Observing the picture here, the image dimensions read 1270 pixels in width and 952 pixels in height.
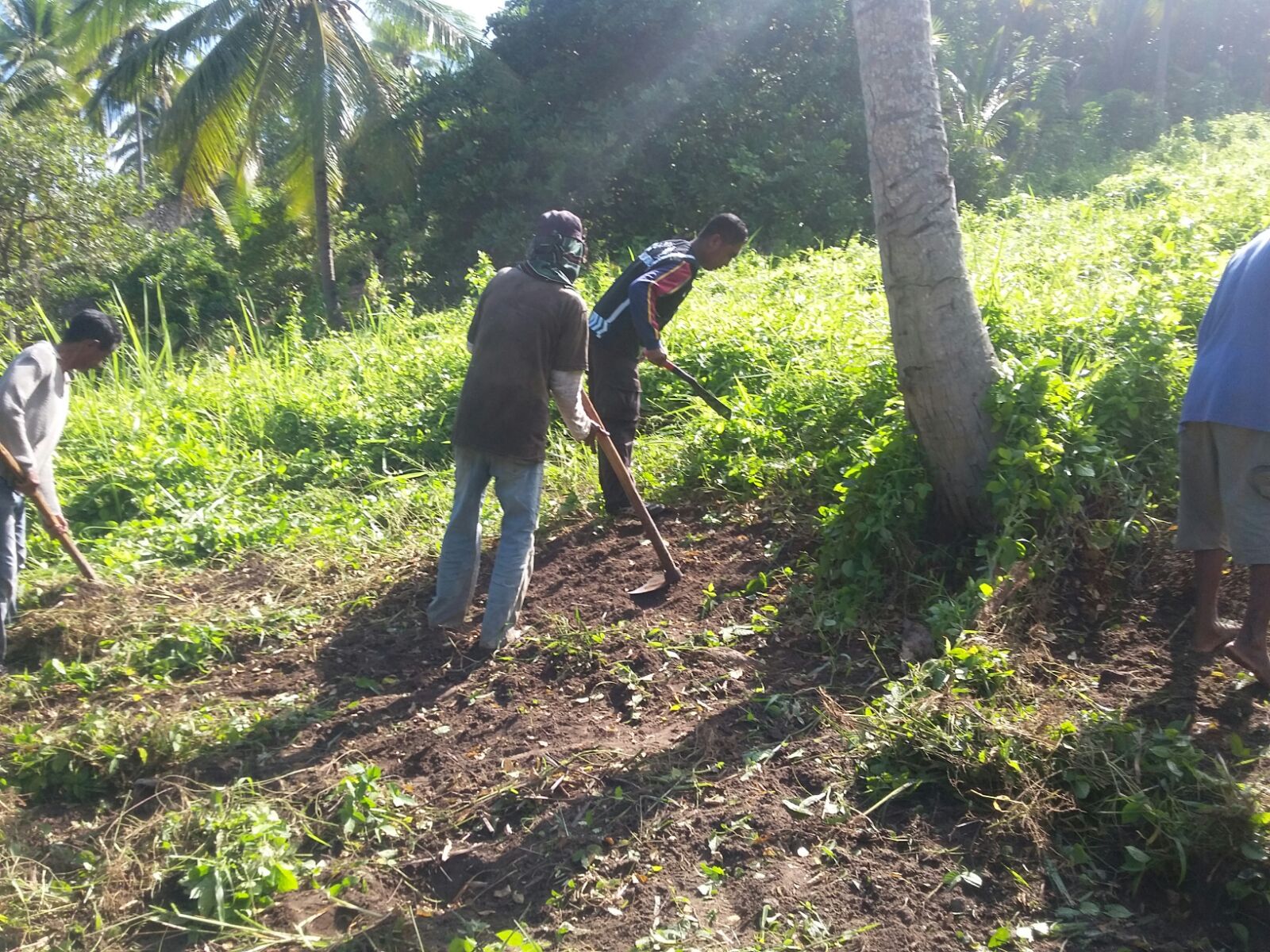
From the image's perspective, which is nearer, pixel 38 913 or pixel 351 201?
pixel 38 913

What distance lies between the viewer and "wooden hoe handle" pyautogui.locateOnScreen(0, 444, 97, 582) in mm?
4590

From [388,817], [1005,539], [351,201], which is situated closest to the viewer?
[388,817]

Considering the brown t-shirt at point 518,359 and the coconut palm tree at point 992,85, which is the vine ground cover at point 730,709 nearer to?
the brown t-shirt at point 518,359

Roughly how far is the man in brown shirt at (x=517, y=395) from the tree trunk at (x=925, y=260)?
1.28m

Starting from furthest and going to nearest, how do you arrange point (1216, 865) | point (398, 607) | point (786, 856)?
point (398, 607) < point (786, 856) < point (1216, 865)

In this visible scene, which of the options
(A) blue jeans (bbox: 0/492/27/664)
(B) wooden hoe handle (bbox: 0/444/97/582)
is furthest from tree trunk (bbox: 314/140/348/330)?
(A) blue jeans (bbox: 0/492/27/664)

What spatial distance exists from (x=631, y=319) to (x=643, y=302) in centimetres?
21

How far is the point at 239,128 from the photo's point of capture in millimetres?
15242

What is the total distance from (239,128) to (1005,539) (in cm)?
1455

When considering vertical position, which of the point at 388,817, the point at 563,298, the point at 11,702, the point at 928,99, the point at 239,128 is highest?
the point at 239,128

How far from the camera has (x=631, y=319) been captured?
17.8 feet

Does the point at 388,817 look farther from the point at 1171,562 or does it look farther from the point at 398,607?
the point at 1171,562

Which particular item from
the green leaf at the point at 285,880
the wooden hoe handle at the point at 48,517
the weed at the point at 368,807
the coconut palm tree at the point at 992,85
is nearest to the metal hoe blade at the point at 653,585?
the weed at the point at 368,807

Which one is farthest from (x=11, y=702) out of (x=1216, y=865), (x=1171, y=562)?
(x=1171, y=562)
